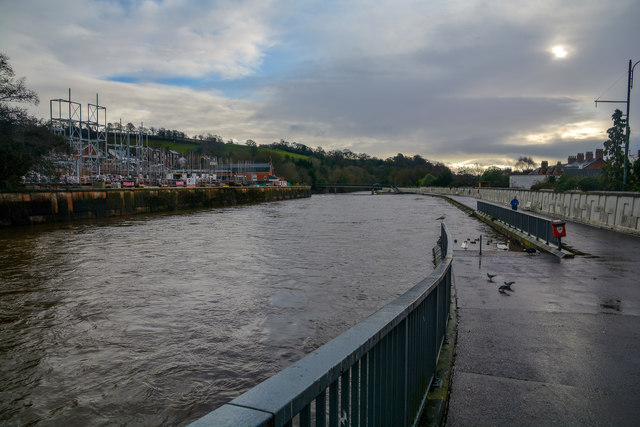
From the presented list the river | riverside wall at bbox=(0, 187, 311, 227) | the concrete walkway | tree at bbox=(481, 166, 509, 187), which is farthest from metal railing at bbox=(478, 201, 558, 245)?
tree at bbox=(481, 166, 509, 187)

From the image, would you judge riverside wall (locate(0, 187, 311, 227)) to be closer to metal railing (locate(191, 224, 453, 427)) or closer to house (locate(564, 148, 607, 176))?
metal railing (locate(191, 224, 453, 427))

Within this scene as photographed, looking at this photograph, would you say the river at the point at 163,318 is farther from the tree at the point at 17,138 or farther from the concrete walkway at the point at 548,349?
the tree at the point at 17,138

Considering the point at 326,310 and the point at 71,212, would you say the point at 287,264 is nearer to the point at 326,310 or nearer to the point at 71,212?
the point at 326,310

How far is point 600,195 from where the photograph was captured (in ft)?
67.6

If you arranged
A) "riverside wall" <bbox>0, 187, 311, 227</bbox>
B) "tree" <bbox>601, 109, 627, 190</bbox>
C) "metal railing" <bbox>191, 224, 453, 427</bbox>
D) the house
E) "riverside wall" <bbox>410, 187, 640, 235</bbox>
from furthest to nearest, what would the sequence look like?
the house, "tree" <bbox>601, 109, 627, 190</bbox>, "riverside wall" <bbox>0, 187, 311, 227</bbox>, "riverside wall" <bbox>410, 187, 640, 235</bbox>, "metal railing" <bbox>191, 224, 453, 427</bbox>

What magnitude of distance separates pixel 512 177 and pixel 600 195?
115m

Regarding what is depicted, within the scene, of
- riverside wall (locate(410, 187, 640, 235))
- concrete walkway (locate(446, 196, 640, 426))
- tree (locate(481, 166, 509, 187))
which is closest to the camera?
concrete walkway (locate(446, 196, 640, 426))

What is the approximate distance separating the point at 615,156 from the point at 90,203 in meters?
57.9

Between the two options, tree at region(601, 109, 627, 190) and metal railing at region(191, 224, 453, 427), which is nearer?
metal railing at region(191, 224, 453, 427)

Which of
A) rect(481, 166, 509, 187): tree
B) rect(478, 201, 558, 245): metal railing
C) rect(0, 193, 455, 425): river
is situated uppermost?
rect(481, 166, 509, 187): tree

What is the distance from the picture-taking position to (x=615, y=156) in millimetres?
55438

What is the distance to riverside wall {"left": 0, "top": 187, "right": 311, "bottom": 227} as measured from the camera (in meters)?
27.1

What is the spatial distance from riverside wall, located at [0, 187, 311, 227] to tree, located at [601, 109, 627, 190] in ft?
143

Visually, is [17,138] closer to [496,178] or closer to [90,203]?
[90,203]
